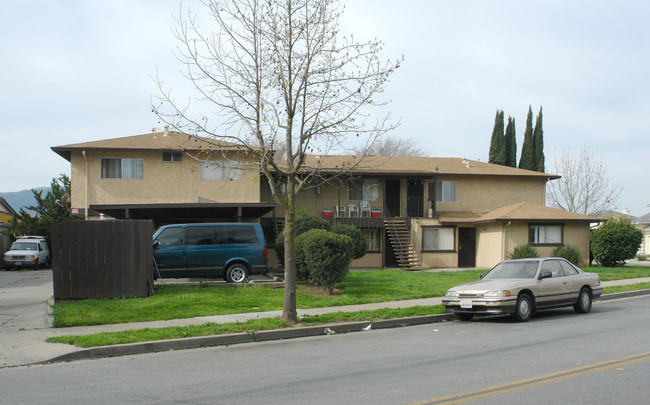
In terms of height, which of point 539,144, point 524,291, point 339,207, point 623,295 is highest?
point 539,144

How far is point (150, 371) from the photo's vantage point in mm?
8266

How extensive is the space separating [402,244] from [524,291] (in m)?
16.1

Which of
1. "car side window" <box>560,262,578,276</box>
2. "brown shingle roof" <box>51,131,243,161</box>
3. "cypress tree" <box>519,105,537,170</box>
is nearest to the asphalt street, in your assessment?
"car side window" <box>560,262,578,276</box>

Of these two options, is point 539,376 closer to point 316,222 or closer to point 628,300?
point 628,300

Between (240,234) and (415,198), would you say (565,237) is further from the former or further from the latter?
(240,234)

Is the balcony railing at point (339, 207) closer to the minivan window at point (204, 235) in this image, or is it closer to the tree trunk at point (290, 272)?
the minivan window at point (204, 235)

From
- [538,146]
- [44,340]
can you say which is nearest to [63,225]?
[44,340]

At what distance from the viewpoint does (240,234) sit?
1808cm

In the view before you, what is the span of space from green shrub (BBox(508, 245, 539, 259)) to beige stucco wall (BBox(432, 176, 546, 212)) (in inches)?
193

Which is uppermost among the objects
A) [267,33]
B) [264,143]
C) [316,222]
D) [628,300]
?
[267,33]

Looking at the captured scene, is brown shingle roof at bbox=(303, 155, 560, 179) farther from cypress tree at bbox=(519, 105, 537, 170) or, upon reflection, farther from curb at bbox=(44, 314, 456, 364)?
curb at bbox=(44, 314, 456, 364)

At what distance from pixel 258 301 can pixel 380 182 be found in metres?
17.2

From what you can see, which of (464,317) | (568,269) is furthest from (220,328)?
(568,269)

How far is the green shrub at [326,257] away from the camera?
1572 centimetres
